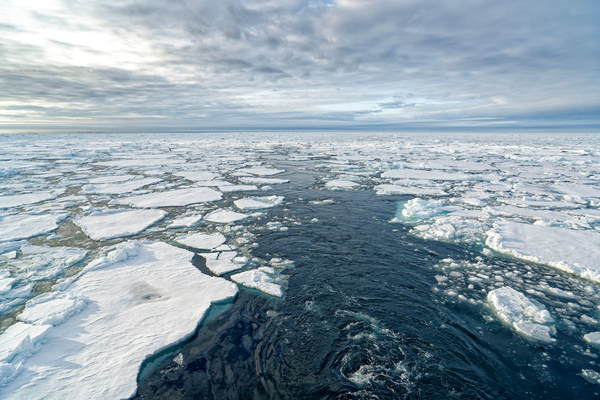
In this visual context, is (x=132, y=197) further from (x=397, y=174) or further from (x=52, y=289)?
(x=397, y=174)

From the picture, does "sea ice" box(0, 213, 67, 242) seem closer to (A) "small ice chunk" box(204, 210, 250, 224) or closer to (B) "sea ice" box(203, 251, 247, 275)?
(A) "small ice chunk" box(204, 210, 250, 224)

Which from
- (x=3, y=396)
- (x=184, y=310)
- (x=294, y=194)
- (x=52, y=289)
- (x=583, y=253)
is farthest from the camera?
(x=294, y=194)

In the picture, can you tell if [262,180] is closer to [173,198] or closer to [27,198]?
[173,198]

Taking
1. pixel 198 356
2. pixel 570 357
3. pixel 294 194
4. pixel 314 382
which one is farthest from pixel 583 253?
pixel 294 194

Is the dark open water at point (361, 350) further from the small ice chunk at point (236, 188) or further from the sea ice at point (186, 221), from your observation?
the small ice chunk at point (236, 188)

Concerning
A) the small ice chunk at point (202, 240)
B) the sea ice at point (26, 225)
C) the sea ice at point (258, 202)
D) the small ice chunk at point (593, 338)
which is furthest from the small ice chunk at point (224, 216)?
the small ice chunk at point (593, 338)

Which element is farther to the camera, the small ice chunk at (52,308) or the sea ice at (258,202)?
the sea ice at (258,202)
